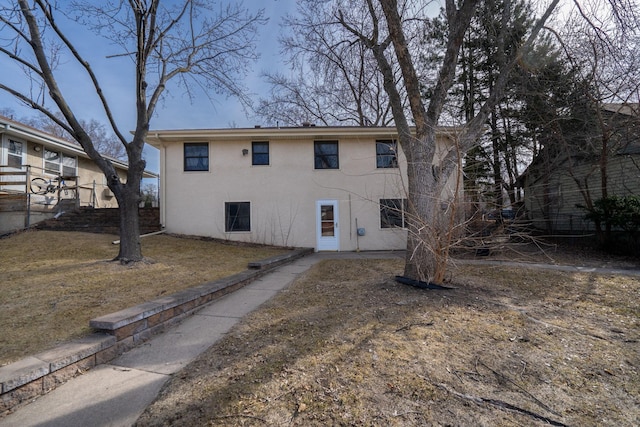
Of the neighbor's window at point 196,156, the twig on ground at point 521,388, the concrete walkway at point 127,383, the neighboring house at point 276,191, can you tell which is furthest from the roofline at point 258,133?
the twig on ground at point 521,388

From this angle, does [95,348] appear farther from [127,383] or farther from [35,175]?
[35,175]

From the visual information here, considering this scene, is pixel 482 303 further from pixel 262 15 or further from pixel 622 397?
pixel 262 15

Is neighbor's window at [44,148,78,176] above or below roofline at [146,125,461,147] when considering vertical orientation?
below

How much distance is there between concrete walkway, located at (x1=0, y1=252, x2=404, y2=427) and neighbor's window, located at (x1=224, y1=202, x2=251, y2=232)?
25.0 ft

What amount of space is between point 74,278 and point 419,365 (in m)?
5.50

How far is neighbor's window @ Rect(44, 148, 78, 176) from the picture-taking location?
12773mm

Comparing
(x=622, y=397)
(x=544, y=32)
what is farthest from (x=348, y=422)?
(x=544, y=32)

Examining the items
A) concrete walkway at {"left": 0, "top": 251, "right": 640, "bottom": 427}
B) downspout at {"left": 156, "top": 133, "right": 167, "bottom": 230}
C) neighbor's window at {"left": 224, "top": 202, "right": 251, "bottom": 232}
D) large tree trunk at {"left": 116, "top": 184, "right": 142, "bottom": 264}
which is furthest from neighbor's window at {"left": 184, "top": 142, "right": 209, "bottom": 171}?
concrete walkway at {"left": 0, "top": 251, "right": 640, "bottom": 427}

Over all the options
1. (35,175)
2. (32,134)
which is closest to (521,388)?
(35,175)

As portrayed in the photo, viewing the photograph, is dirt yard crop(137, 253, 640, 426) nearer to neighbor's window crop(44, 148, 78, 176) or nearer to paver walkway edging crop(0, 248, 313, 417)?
paver walkway edging crop(0, 248, 313, 417)

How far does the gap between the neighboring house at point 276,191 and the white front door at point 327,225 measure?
0.04 metres

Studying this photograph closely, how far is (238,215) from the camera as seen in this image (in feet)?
37.5

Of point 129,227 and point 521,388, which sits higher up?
point 129,227

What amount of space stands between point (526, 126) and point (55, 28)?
46.1ft
